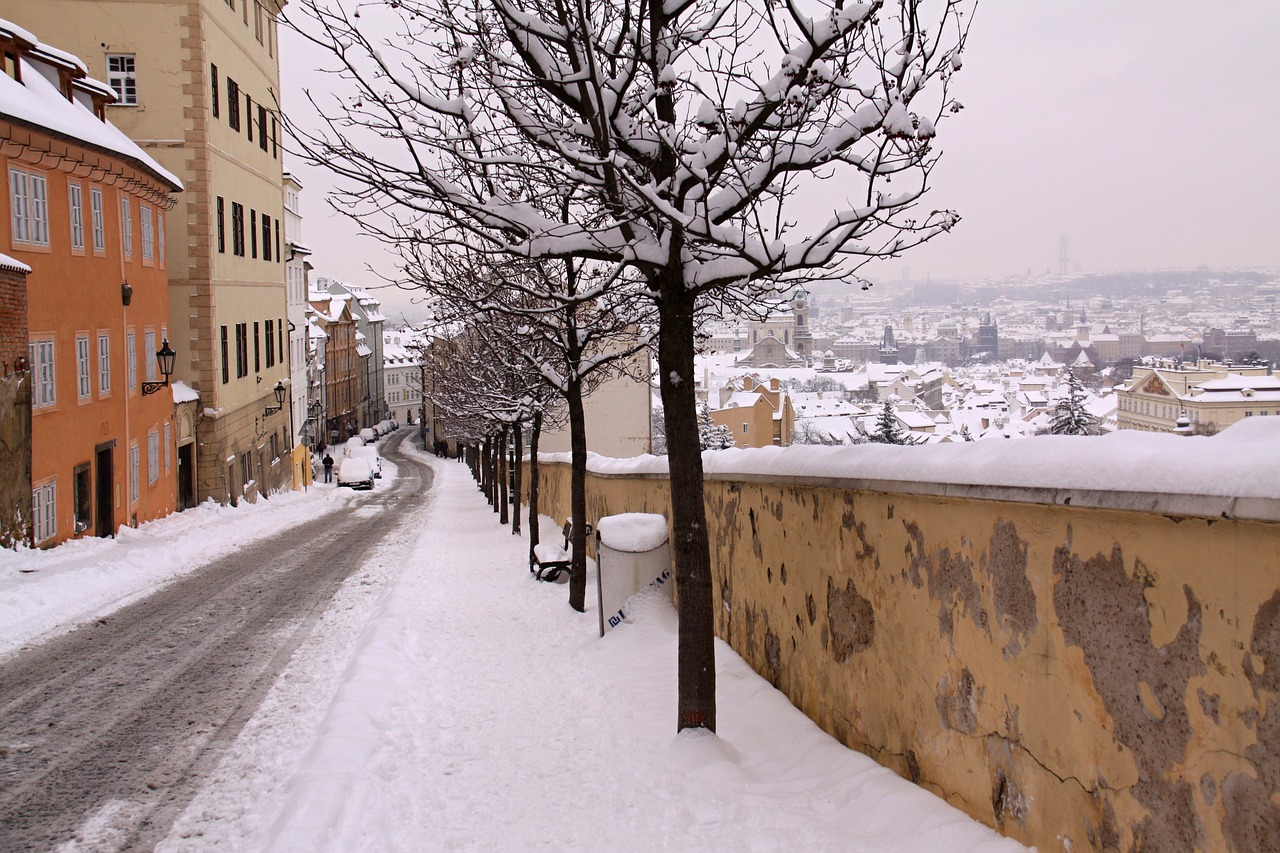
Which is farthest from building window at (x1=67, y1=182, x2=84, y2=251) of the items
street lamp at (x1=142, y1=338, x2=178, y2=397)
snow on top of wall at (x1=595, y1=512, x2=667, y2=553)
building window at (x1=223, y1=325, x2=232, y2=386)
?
snow on top of wall at (x1=595, y1=512, x2=667, y2=553)

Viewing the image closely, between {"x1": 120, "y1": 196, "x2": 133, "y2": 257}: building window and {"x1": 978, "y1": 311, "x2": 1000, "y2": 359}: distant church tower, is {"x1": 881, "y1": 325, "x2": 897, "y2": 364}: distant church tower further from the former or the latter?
{"x1": 120, "y1": 196, "x2": 133, "y2": 257}: building window

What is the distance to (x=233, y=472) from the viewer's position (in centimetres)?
3406

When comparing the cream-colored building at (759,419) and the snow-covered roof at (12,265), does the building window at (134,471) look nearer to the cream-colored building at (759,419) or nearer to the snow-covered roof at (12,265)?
the snow-covered roof at (12,265)

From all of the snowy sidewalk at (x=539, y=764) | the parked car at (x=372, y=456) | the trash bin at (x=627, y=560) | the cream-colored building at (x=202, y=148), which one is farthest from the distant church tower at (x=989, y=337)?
the snowy sidewalk at (x=539, y=764)

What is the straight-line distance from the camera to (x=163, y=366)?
2517cm

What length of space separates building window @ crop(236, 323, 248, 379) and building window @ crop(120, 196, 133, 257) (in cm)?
1042

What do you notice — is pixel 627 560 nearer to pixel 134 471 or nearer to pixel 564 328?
pixel 564 328

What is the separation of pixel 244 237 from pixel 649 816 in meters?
34.5

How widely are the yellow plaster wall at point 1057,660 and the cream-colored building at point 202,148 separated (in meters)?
26.0

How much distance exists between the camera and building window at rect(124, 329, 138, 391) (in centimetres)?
2395

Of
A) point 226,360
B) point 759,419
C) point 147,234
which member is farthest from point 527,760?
point 759,419

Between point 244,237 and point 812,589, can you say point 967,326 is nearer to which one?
point 244,237

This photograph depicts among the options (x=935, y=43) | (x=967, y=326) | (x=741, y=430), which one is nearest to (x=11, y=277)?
(x=935, y=43)

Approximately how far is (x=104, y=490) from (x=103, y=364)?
2.71 meters
